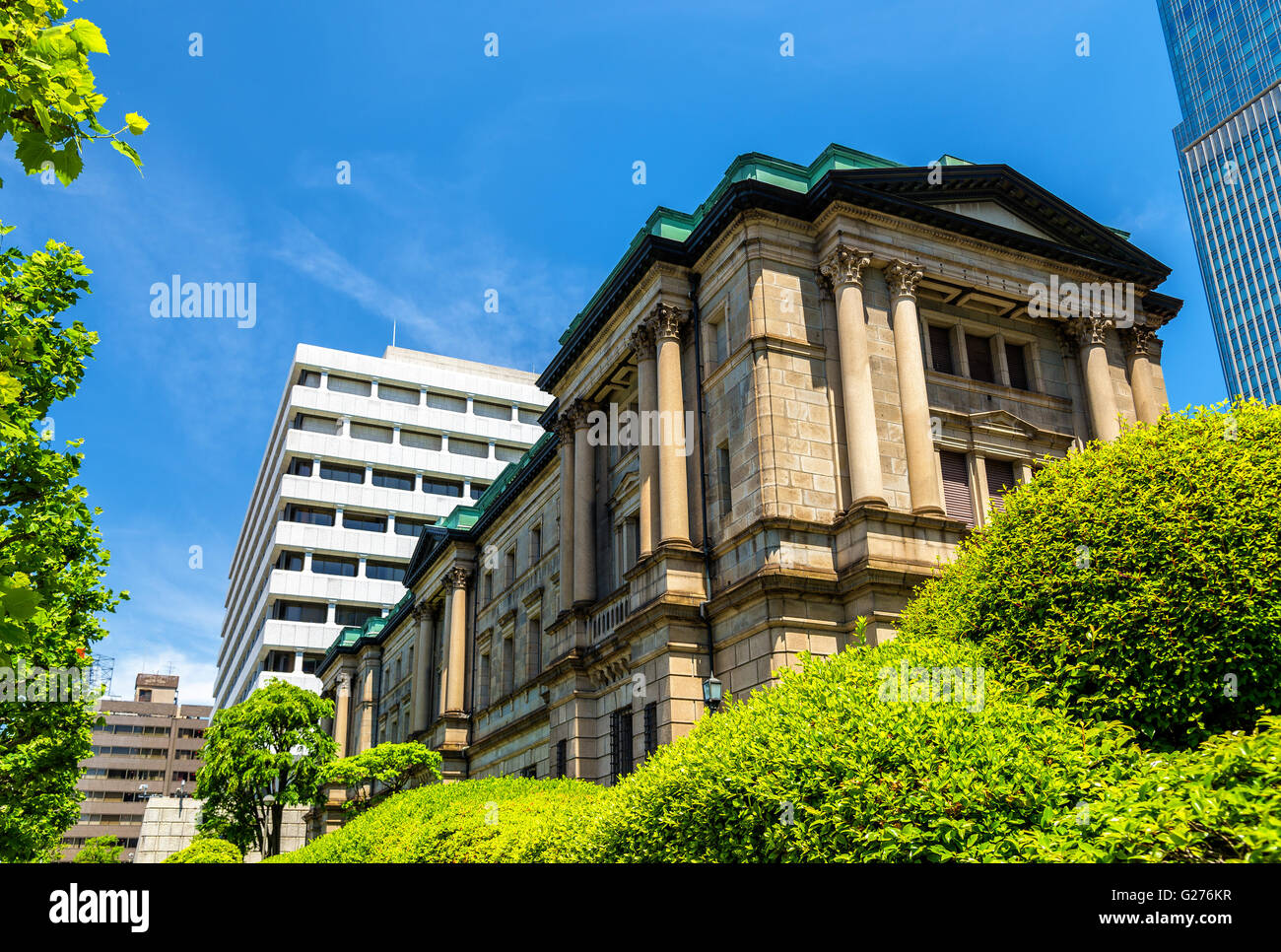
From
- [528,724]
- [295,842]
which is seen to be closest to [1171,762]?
[528,724]

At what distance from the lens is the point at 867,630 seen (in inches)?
916

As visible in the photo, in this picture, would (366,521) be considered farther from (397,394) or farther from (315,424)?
(397,394)

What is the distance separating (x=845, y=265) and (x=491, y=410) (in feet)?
249

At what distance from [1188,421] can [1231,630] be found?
4.07m

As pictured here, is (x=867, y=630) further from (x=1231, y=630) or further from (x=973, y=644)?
(x=1231, y=630)

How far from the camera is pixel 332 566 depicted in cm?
8631

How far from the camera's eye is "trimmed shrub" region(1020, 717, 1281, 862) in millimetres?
7312

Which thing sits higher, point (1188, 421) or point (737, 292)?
point (737, 292)

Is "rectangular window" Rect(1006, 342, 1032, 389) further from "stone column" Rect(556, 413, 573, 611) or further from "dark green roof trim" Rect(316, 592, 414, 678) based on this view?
"dark green roof trim" Rect(316, 592, 414, 678)

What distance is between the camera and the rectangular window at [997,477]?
2784 cm

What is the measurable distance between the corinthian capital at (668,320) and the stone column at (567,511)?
294 inches

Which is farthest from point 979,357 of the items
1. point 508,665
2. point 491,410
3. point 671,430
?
point 491,410

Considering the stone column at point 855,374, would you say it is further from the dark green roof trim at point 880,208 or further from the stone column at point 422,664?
the stone column at point 422,664
